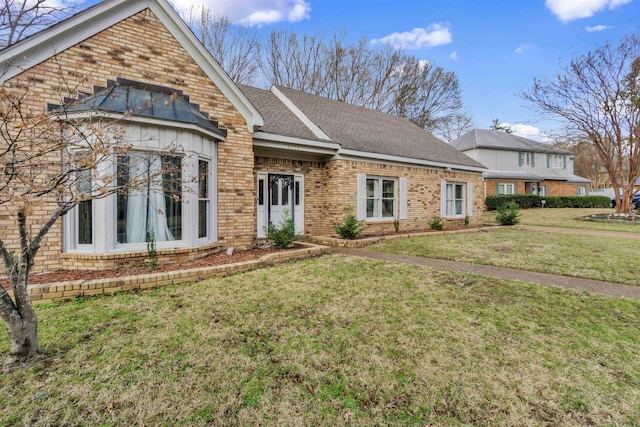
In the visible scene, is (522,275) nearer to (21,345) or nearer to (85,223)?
(21,345)

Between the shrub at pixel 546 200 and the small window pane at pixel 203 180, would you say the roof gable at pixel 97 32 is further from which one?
the shrub at pixel 546 200

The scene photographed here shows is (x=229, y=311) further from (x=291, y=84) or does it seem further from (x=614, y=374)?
(x=291, y=84)

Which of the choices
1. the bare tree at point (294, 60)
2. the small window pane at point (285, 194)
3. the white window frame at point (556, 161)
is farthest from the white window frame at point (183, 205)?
the white window frame at point (556, 161)

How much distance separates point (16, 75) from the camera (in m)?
4.93

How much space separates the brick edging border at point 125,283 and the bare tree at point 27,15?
7.02m

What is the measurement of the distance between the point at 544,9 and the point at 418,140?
23.2 feet

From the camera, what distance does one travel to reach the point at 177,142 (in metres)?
5.63

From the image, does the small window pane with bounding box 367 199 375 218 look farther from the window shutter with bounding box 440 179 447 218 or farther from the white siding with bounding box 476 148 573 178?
the white siding with bounding box 476 148 573 178

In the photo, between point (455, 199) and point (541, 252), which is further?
point (455, 199)

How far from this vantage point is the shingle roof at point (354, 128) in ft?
31.5

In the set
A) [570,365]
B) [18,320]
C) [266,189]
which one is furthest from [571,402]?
[266,189]

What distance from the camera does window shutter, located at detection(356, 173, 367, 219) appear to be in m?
9.98

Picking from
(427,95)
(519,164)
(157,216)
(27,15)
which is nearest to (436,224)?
(157,216)

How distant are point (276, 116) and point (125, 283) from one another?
6.96 meters
